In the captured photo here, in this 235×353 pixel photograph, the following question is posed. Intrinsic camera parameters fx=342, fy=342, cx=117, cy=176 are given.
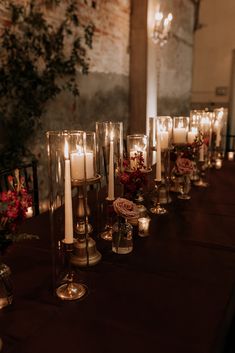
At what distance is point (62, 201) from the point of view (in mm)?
1126

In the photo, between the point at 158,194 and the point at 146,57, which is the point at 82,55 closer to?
the point at 146,57

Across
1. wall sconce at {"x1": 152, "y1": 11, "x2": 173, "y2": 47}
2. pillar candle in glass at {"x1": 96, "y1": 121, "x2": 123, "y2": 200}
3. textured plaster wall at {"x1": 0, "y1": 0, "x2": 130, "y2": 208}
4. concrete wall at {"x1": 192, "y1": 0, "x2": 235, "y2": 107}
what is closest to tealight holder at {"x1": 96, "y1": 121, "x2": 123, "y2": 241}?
pillar candle in glass at {"x1": 96, "y1": 121, "x2": 123, "y2": 200}

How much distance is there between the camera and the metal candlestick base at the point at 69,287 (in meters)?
1.00

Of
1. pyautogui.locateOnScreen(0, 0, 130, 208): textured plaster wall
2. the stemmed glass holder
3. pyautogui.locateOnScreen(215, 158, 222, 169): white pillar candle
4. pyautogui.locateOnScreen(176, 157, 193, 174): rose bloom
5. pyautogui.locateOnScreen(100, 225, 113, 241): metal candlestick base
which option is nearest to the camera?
pyautogui.locateOnScreen(100, 225, 113, 241): metal candlestick base

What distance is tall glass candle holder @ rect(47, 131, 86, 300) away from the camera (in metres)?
1.00

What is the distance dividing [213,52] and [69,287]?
240 inches

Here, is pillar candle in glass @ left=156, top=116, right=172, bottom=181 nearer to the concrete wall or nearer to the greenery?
the greenery

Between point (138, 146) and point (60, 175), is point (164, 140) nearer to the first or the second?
point (138, 146)

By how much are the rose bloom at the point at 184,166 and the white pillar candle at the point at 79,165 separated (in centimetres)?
73

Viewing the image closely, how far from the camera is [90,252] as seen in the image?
1.22 m

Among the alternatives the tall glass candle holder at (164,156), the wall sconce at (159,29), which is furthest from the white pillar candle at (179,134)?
the wall sconce at (159,29)

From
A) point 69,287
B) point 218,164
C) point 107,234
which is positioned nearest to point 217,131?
point 218,164

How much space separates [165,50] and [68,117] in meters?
2.53

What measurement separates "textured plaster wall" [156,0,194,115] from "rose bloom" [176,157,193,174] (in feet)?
11.2
